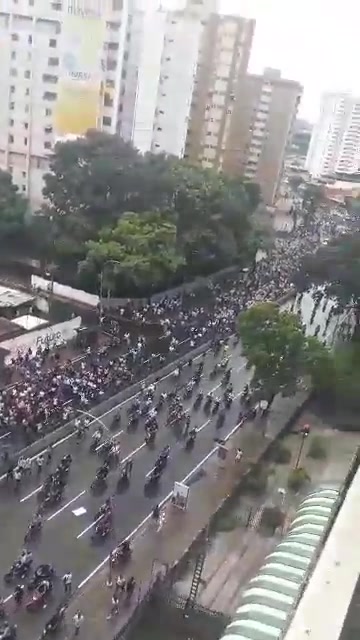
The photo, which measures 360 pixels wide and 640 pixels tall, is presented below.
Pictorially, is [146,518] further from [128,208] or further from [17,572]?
[128,208]

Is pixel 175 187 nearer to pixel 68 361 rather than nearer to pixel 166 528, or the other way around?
pixel 68 361

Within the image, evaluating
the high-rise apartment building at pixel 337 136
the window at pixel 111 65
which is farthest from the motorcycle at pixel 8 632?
the high-rise apartment building at pixel 337 136

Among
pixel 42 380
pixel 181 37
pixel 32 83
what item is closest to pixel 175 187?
pixel 32 83

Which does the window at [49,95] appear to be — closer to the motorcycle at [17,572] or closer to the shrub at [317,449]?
the shrub at [317,449]

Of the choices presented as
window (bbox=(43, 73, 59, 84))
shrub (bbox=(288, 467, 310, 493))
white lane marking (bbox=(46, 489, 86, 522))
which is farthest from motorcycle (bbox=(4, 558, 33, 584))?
window (bbox=(43, 73, 59, 84))

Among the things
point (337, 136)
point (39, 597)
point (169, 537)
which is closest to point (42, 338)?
point (169, 537)

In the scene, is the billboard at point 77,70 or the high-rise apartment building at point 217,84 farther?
the high-rise apartment building at point 217,84
